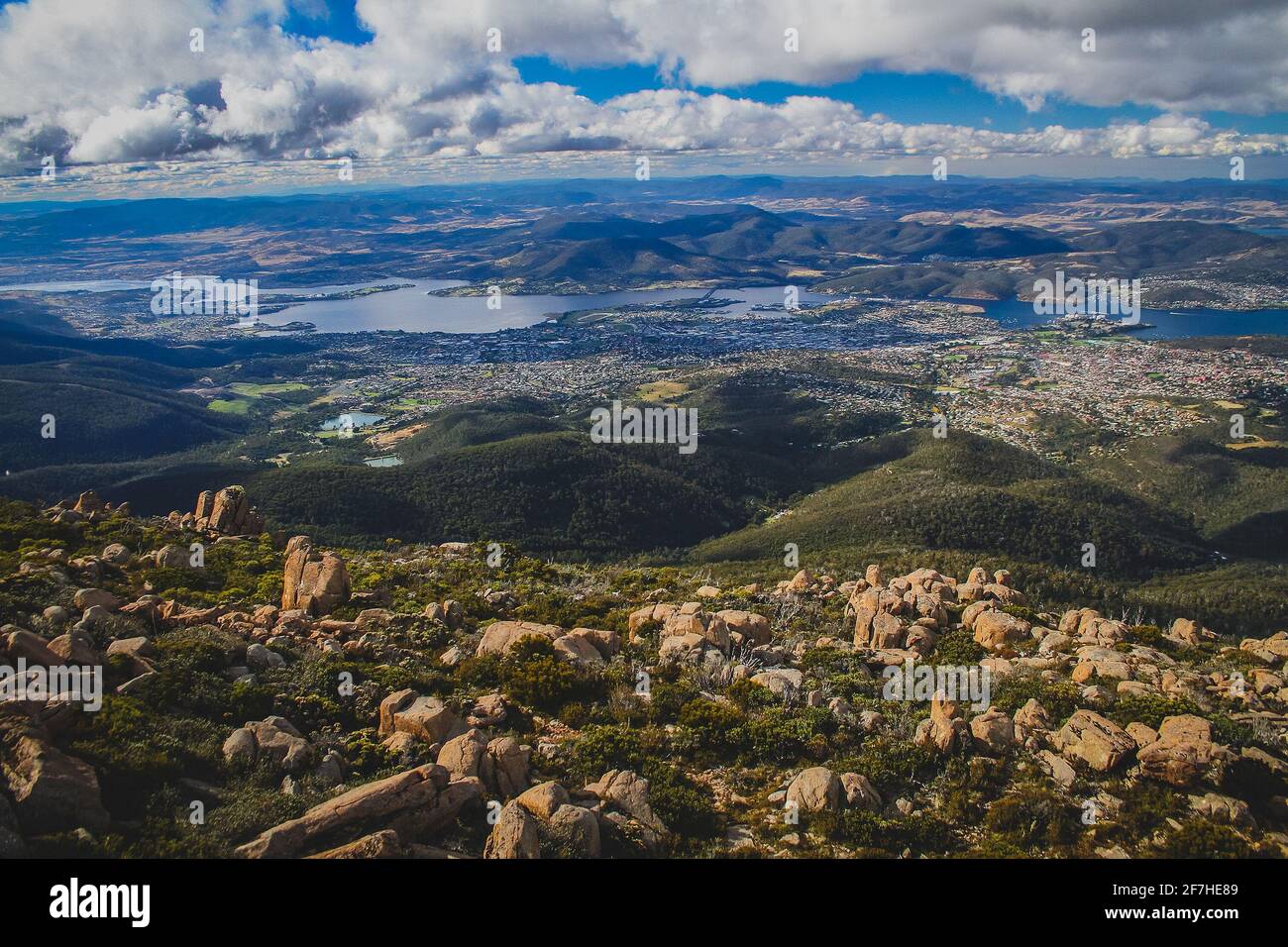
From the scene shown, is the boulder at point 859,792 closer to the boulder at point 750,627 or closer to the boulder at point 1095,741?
the boulder at point 1095,741

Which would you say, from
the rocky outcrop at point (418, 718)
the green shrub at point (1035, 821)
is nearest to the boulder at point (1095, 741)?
the green shrub at point (1035, 821)

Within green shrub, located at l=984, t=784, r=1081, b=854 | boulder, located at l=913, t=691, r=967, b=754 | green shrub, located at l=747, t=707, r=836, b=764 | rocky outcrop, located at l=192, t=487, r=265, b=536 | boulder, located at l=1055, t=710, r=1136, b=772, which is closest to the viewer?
green shrub, located at l=984, t=784, r=1081, b=854

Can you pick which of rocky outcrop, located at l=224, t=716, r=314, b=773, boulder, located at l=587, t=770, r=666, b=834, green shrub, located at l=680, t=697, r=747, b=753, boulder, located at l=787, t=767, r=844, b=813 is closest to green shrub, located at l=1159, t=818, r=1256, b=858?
boulder, located at l=787, t=767, r=844, b=813

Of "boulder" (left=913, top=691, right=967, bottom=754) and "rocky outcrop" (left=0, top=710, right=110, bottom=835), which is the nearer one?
"rocky outcrop" (left=0, top=710, right=110, bottom=835)

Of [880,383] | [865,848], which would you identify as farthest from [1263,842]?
[880,383]

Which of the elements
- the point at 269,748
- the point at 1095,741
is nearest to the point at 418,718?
the point at 269,748

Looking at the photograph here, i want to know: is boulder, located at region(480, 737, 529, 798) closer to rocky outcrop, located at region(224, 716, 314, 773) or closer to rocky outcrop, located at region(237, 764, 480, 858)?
rocky outcrop, located at region(237, 764, 480, 858)

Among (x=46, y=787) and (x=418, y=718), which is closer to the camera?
(x=46, y=787)

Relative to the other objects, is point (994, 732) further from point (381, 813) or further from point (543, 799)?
point (381, 813)
